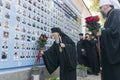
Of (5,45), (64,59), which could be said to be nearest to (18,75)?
(5,45)

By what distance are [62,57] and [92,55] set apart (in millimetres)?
4870

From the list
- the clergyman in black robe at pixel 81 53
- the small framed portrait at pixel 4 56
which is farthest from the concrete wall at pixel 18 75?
the clergyman in black robe at pixel 81 53

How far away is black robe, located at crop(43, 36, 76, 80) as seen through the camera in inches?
241

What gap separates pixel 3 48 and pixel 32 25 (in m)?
1.49

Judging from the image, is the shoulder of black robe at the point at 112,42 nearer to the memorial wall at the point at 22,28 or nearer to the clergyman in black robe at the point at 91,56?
the memorial wall at the point at 22,28

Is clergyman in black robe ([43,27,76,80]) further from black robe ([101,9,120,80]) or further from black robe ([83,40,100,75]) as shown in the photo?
black robe ([83,40,100,75])

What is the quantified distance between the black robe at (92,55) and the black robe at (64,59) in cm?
443

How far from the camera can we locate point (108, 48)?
436cm

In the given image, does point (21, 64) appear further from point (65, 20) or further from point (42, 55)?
point (65, 20)

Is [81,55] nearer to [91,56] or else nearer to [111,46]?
[91,56]

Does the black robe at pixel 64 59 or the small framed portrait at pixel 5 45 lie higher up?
the small framed portrait at pixel 5 45

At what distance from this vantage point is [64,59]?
6.16 m

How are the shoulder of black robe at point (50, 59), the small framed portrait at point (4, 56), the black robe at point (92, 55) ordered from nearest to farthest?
the small framed portrait at point (4, 56) → the shoulder of black robe at point (50, 59) → the black robe at point (92, 55)

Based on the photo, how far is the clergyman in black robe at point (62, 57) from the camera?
20.1 feet
